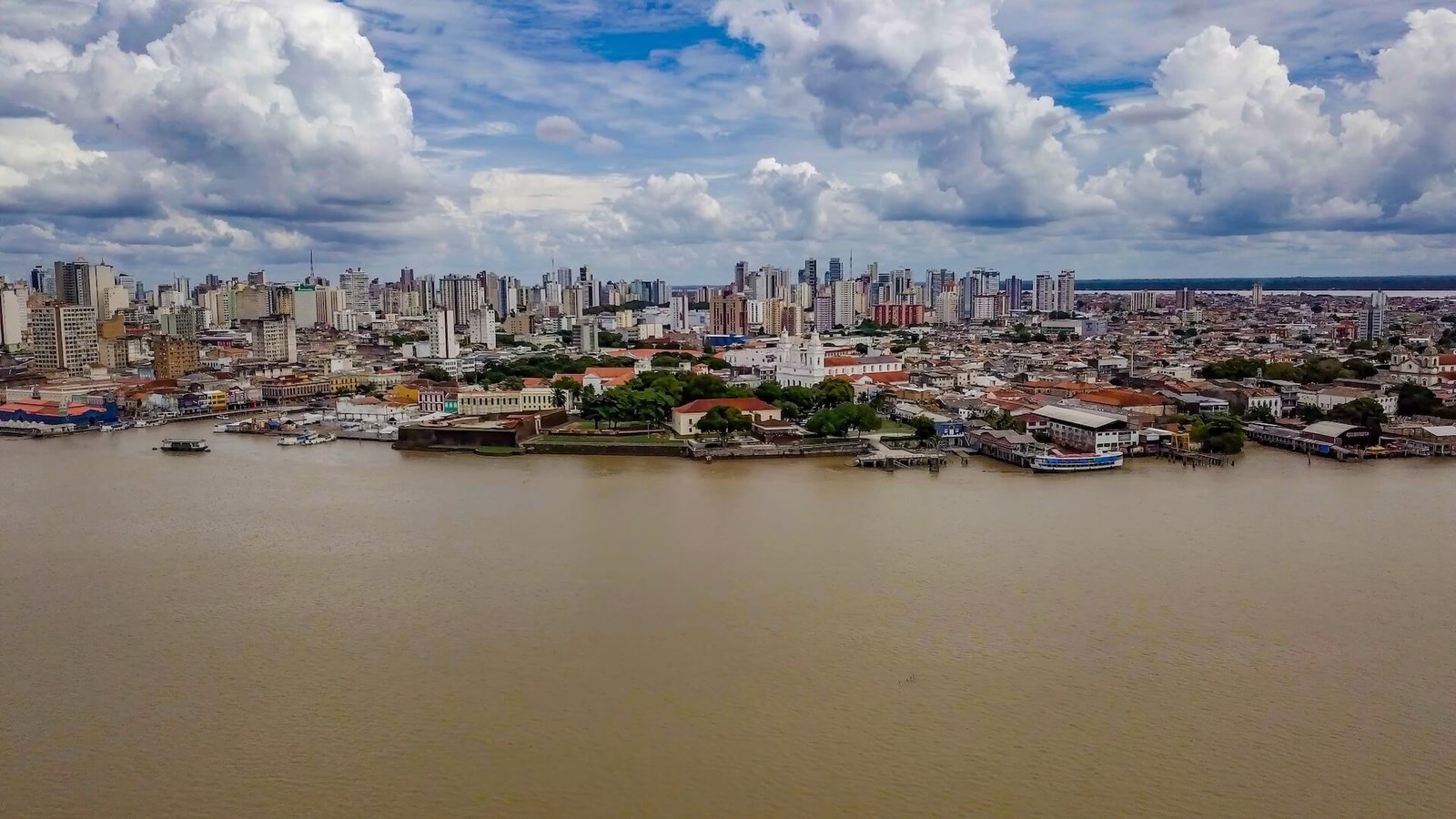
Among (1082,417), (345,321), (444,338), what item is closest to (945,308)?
(345,321)

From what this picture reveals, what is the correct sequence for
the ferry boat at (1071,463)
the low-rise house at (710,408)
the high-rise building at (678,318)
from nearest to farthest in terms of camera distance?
the ferry boat at (1071,463) < the low-rise house at (710,408) < the high-rise building at (678,318)

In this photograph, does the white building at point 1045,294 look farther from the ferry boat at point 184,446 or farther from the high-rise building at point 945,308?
the ferry boat at point 184,446

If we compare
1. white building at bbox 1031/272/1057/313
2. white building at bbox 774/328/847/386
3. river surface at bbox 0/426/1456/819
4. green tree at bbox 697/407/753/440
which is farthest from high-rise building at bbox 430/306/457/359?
white building at bbox 1031/272/1057/313

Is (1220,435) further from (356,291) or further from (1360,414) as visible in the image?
(356,291)

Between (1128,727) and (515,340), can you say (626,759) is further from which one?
(515,340)

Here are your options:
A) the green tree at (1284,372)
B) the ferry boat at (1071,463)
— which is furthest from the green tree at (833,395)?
the green tree at (1284,372)
